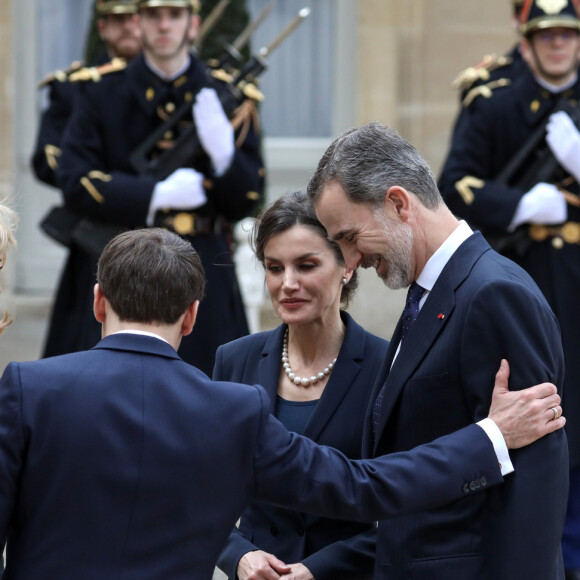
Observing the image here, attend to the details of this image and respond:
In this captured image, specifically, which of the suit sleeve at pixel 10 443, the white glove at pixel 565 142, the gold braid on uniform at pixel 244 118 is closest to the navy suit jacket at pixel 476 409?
the suit sleeve at pixel 10 443

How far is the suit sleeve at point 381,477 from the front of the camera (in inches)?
91.2

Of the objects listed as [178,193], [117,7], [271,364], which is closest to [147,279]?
[271,364]

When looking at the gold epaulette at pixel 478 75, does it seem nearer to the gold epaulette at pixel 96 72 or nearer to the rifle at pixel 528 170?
the rifle at pixel 528 170

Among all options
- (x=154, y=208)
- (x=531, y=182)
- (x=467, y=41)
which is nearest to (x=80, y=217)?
(x=154, y=208)

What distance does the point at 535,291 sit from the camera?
2.46m

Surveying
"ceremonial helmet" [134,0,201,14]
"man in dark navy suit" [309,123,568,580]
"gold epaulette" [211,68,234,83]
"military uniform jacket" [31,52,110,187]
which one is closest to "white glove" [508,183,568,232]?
"gold epaulette" [211,68,234,83]

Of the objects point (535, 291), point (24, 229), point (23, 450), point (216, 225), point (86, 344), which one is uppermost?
point (535, 291)

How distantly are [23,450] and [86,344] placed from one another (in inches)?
129

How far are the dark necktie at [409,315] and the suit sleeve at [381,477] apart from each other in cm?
22

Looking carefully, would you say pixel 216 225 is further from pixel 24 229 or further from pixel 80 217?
pixel 24 229

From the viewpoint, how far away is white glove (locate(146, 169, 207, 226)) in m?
5.12

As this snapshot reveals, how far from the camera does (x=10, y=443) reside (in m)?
2.13

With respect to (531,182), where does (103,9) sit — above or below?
above

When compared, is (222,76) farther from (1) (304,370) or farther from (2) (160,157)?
(1) (304,370)
